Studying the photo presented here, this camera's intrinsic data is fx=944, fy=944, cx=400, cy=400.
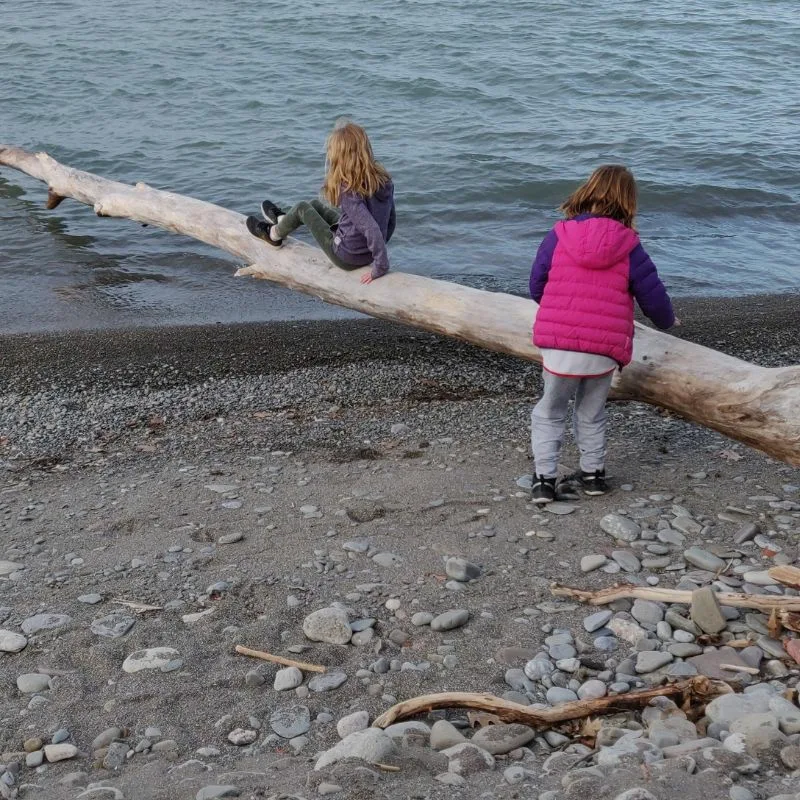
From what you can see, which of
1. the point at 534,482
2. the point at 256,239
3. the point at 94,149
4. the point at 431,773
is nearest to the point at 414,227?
the point at 256,239

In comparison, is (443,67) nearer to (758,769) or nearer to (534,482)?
(534,482)

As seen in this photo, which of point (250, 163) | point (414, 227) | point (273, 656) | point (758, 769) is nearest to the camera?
point (758, 769)

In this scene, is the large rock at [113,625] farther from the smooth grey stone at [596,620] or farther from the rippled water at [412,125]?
the rippled water at [412,125]

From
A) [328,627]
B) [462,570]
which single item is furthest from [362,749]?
[462,570]

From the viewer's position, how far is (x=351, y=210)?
6.88m

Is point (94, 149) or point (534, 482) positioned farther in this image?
point (94, 149)

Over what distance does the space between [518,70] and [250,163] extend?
7.57 m

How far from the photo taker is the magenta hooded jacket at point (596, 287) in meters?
5.15

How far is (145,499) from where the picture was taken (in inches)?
224

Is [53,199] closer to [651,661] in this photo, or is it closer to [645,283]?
[645,283]

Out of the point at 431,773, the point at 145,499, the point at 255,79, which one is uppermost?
the point at 255,79

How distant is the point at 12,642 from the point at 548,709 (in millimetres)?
2339

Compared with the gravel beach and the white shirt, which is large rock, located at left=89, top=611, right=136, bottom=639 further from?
the white shirt

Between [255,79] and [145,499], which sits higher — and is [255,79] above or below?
above
